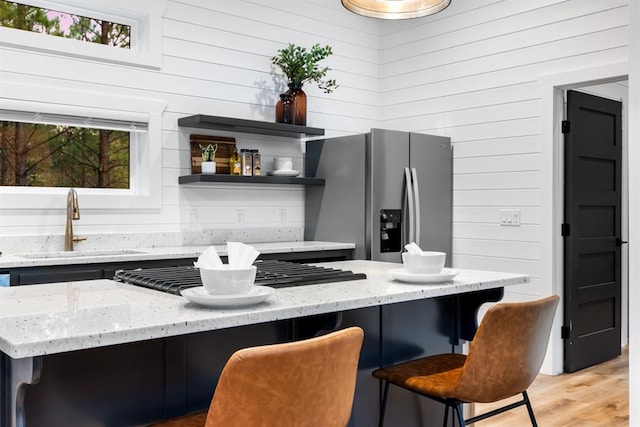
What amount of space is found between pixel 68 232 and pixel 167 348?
7.45 feet

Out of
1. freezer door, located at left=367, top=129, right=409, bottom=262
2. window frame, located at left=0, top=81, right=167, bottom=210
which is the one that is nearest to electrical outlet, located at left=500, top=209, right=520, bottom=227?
freezer door, located at left=367, top=129, right=409, bottom=262

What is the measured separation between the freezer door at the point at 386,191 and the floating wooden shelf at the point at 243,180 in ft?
1.80

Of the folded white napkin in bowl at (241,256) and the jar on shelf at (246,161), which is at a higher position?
the jar on shelf at (246,161)

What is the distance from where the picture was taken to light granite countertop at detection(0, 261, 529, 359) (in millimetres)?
1247

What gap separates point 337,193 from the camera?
4645 mm

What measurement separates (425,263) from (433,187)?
2.71m

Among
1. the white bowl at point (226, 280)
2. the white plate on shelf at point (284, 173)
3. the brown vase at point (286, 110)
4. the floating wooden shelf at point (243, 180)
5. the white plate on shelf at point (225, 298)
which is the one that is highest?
the brown vase at point (286, 110)

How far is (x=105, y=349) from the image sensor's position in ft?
5.17

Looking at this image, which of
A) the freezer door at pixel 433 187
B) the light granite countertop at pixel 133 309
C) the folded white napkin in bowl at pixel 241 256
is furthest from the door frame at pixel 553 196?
the folded white napkin in bowl at pixel 241 256

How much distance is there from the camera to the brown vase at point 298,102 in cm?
463

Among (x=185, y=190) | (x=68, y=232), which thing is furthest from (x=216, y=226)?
(x=68, y=232)

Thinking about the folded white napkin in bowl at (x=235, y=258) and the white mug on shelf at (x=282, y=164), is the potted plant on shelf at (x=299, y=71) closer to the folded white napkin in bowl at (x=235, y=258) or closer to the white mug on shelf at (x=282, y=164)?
the white mug on shelf at (x=282, y=164)

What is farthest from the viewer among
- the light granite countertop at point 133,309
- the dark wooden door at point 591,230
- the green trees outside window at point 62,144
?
the dark wooden door at point 591,230

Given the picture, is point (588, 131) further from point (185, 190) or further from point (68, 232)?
point (68, 232)
